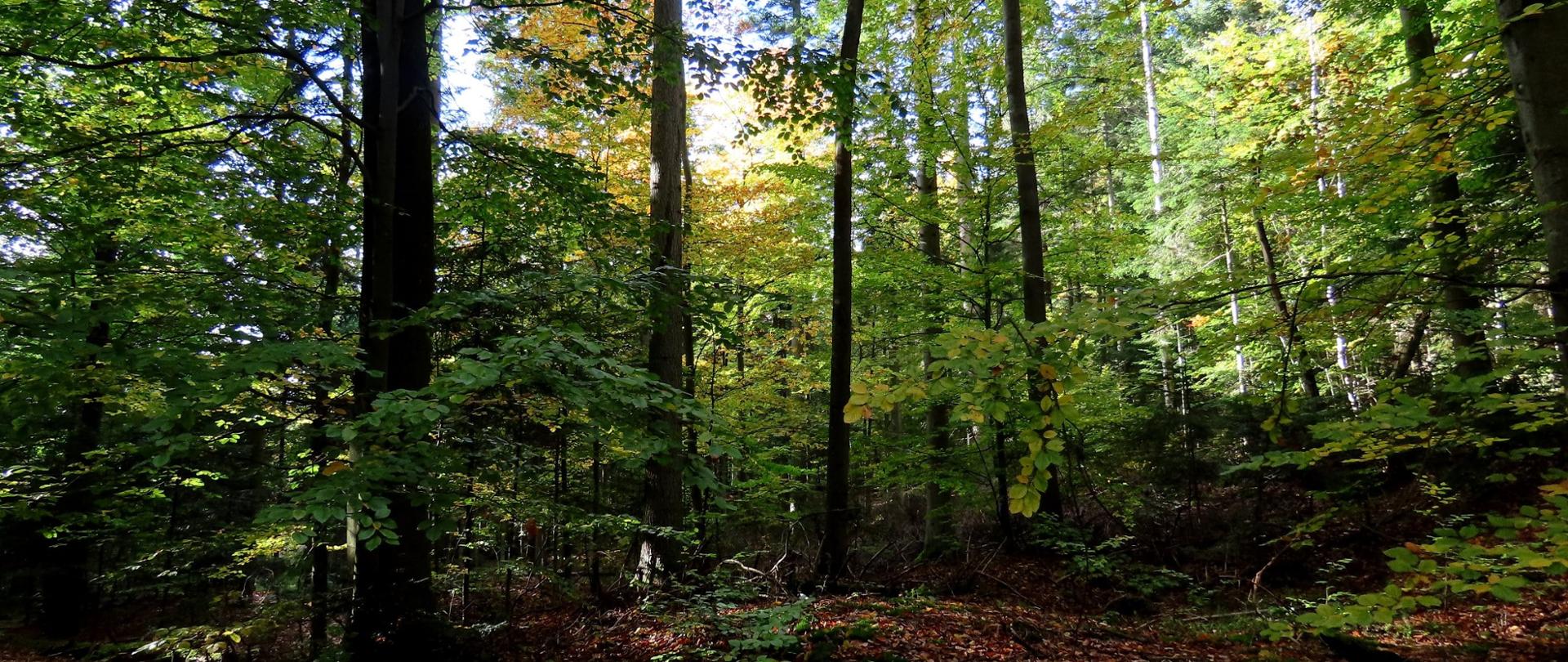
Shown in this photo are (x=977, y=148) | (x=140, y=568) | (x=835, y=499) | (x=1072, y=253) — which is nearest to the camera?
(x=140, y=568)

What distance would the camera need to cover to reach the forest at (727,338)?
3002 mm

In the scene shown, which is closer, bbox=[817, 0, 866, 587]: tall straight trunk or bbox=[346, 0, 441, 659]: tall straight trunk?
bbox=[346, 0, 441, 659]: tall straight trunk

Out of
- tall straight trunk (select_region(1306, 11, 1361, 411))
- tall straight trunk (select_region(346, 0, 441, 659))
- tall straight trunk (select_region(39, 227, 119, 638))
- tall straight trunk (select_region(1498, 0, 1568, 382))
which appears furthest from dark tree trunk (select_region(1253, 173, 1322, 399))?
tall straight trunk (select_region(39, 227, 119, 638))

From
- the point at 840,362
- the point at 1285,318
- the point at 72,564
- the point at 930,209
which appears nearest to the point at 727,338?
the point at 1285,318

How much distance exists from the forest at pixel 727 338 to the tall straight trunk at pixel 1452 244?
0.24 feet

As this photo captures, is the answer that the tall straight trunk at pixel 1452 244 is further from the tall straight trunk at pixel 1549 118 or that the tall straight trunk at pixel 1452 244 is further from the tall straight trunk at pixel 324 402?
the tall straight trunk at pixel 324 402

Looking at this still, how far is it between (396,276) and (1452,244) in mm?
5994

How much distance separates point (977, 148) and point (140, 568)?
11.6 m

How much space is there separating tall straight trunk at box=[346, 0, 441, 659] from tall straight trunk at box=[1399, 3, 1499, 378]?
203 inches

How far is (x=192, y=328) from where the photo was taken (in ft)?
13.5

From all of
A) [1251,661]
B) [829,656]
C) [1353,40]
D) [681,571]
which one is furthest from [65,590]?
[1353,40]

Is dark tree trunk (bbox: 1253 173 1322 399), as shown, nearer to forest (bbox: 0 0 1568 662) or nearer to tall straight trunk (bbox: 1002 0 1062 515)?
forest (bbox: 0 0 1568 662)

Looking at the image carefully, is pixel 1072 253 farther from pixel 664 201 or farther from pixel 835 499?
pixel 664 201

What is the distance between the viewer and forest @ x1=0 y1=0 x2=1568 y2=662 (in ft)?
9.85
